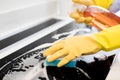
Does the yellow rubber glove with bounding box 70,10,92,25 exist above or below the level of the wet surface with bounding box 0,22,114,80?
above

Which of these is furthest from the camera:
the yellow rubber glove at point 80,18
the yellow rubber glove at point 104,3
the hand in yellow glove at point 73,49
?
the yellow rubber glove at point 104,3

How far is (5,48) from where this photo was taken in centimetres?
96

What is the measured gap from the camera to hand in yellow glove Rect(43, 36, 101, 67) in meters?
0.59

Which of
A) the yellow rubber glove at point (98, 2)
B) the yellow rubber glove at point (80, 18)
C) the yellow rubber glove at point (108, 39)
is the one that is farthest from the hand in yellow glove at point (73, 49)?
the yellow rubber glove at point (98, 2)

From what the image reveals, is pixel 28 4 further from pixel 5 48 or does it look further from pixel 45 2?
pixel 5 48

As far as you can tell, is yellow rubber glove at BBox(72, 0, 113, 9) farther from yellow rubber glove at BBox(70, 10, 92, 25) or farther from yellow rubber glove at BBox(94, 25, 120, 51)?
yellow rubber glove at BBox(94, 25, 120, 51)

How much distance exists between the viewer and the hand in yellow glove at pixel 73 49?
0.59 meters

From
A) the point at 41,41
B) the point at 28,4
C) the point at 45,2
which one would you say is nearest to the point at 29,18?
the point at 28,4

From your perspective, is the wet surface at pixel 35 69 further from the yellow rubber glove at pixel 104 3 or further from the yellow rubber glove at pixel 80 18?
the yellow rubber glove at pixel 104 3

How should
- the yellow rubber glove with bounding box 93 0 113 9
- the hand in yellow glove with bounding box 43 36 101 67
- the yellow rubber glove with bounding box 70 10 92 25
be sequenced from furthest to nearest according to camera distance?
the yellow rubber glove with bounding box 93 0 113 9
the yellow rubber glove with bounding box 70 10 92 25
the hand in yellow glove with bounding box 43 36 101 67

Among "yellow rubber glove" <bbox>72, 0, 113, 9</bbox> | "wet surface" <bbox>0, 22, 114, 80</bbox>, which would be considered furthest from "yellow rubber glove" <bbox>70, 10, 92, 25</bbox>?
"wet surface" <bbox>0, 22, 114, 80</bbox>

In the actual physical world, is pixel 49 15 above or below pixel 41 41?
above

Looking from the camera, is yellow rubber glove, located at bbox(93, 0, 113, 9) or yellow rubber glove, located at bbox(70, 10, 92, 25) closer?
yellow rubber glove, located at bbox(70, 10, 92, 25)

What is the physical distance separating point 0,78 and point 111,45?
420 mm
